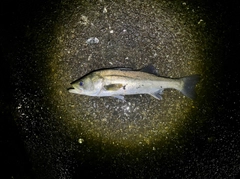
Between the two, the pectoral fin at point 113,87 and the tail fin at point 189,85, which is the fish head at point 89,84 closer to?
the pectoral fin at point 113,87

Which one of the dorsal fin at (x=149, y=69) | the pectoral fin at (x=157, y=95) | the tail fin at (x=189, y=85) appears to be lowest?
the pectoral fin at (x=157, y=95)

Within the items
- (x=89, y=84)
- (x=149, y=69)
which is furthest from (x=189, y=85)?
(x=89, y=84)

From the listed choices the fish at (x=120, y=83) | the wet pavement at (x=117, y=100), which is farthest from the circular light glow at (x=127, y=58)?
the fish at (x=120, y=83)

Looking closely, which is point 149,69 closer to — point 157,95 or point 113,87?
point 157,95

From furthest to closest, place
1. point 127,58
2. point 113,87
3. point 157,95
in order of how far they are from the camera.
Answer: point 127,58, point 157,95, point 113,87

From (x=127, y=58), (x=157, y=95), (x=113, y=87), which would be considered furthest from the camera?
(x=127, y=58)

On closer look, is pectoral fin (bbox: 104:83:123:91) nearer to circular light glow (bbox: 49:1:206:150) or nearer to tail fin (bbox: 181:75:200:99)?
circular light glow (bbox: 49:1:206:150)

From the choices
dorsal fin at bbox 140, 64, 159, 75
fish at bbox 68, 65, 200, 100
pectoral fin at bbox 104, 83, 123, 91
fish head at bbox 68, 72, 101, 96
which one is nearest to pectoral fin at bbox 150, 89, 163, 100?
fish at bbox 68, 65, 200, 100

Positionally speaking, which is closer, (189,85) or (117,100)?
(189,85)
